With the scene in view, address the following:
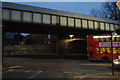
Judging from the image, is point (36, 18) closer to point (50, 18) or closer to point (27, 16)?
point (27, 16)

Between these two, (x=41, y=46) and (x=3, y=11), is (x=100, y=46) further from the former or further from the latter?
(x=41, y=46)

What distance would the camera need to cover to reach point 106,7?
63.5 m

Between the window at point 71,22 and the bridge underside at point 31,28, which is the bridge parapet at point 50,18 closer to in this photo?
the window at point 71,22

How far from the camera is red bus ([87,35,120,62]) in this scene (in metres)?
25.3

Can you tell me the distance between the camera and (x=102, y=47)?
25.6 metres

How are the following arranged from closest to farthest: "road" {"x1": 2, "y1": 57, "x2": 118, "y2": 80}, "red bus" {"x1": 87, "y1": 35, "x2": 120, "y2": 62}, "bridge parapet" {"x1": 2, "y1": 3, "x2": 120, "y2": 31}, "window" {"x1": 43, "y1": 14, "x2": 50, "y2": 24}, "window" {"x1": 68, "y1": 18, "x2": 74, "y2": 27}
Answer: "road" {"x1": 2, "y1": 57, "x2": 118, "y2": 80} < "red bus" {"x1": 87, "y1": 35, "x2": 120, "y2": 62} < "bridge parapet" {"x1": 2, "y1": 3, "x2": 120, "y2": 31} < "window" {"x1": 43, "y1": 14, "x2": 50, "y2": 24} < "window" {"x1": 68, "y1": 18, "x2": 74, "y2": 27}

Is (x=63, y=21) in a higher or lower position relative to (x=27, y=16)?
lower

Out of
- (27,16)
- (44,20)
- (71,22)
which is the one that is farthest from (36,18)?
(71,22)

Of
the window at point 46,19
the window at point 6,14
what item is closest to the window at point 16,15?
the window at point 6,14

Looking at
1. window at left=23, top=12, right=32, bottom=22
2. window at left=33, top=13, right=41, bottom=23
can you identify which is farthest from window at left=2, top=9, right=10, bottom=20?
window at left=33, top=13, right=41, bottom=23

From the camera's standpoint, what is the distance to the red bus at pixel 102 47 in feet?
82.9

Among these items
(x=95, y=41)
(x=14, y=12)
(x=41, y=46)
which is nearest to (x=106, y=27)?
(x=95, y=41)

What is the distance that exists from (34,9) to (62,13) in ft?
20.7

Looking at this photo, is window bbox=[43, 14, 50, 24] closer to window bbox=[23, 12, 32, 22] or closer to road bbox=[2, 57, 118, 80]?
window bbox=[23, 12, 32, 22]
